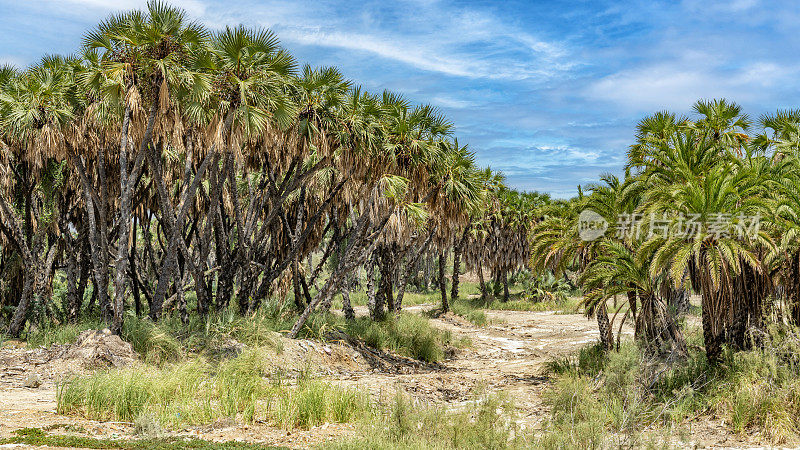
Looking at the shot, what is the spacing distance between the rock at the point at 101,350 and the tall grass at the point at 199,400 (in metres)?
3.14

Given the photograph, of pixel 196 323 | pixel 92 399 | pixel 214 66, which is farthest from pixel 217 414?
pixel 214 66

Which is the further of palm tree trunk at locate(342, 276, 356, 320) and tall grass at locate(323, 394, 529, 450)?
palm tree trunk at locate(342, 276, 356, 320)

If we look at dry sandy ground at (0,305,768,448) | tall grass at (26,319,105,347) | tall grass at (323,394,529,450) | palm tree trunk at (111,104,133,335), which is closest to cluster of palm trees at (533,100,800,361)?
dry sandy ground at (0,305,768,448)

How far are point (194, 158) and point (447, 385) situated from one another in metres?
10.2

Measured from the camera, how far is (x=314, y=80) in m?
16.1

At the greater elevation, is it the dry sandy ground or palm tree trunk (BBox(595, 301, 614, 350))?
palm tree trunk (BBox(595, 301, 614, 350))

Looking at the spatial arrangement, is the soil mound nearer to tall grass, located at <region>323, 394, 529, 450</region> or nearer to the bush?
the bush

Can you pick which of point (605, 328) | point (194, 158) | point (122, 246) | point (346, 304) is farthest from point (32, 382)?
point (605, 328)

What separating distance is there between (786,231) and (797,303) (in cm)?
157

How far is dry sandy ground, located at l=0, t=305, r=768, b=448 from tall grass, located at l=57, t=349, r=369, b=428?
23cm

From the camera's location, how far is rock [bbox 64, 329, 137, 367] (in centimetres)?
1248

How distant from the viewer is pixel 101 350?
12641mm

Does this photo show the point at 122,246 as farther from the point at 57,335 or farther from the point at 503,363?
the point at 503,363

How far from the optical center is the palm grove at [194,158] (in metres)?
13.6
